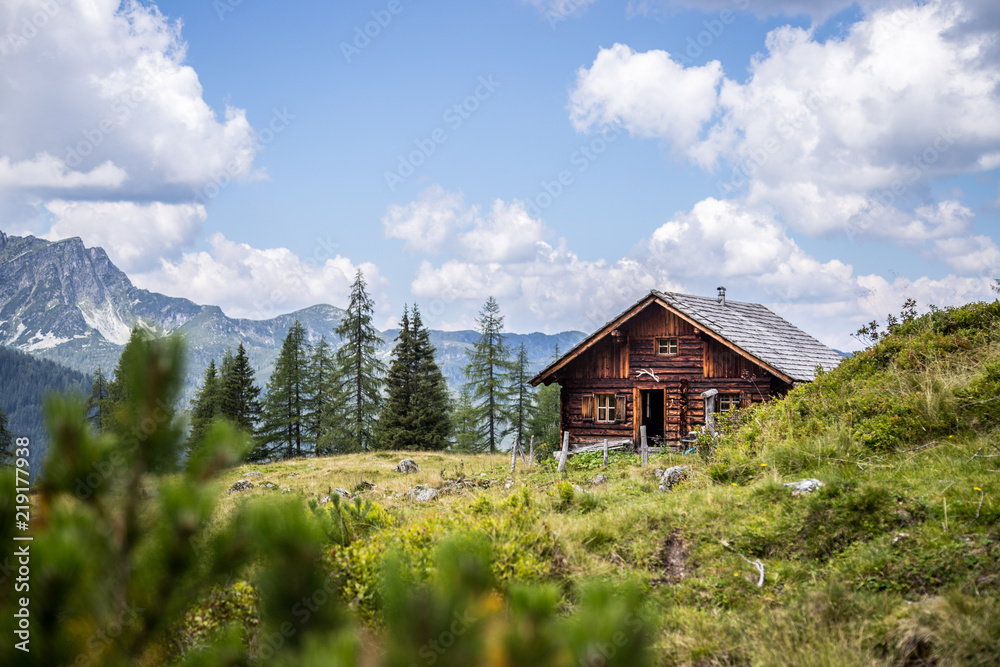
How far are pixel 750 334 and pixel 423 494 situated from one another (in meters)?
14.2

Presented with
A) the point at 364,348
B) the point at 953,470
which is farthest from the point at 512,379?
the point at 953,470

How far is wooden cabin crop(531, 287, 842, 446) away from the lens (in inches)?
776

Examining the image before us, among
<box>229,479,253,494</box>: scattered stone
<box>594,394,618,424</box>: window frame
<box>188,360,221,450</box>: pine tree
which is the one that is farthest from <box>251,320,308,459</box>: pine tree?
<box>594,394,618,424</box>: window frame

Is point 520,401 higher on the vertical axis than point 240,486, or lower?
higher

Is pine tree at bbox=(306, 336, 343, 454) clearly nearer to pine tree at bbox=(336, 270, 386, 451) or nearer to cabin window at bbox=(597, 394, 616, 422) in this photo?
pine tree at bbox=(336, 270, 386, 451)

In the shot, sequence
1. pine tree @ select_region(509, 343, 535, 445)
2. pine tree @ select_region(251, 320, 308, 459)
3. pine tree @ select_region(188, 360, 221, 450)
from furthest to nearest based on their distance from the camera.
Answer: pine tree @ select_region(509, 343, 535, 445)
pine tree @ select_region(251, 320, 308, 459)
pine tree @ select_region(188, 360, 221, 450)

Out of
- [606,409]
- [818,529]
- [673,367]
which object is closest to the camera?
[818,529]

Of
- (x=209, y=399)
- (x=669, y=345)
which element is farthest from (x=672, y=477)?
(x=209, y=399)

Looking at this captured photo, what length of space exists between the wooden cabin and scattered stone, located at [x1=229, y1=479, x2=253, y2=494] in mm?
10789

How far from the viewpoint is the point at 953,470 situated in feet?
24.5

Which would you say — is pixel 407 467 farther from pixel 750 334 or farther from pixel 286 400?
pixel 286 400

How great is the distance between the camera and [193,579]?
2.06m

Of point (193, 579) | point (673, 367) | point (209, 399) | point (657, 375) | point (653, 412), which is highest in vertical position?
point (673, 367)

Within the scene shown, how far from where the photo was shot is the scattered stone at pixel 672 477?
11.0 metres
